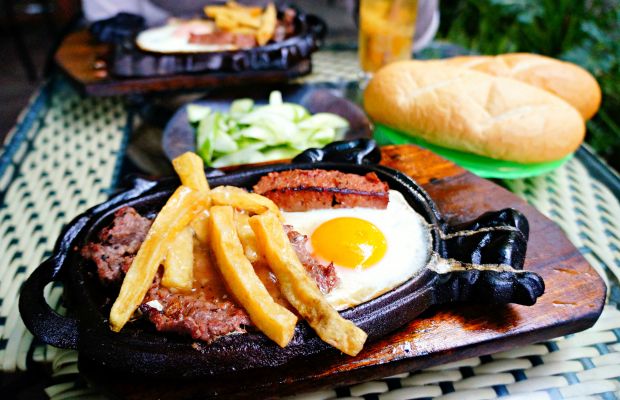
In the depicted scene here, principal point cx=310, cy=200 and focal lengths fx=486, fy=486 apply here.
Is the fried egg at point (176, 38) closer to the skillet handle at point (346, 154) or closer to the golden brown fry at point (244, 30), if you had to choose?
the golden brown fry at point (244, 30)

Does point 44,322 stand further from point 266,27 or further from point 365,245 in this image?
point 266,27

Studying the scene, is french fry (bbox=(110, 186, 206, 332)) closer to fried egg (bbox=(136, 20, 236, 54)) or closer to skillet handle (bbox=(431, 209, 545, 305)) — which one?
skillet handle (bbox=(431, 209, 545, 305))

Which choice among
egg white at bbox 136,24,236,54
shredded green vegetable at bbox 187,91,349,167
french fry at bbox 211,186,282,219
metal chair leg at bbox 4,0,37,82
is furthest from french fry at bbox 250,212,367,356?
metal chair leg at bbox 4,0,37,82

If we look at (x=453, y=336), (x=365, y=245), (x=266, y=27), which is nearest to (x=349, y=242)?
(x=365, y=245)

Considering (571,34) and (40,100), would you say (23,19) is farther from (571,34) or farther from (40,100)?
(571,34)

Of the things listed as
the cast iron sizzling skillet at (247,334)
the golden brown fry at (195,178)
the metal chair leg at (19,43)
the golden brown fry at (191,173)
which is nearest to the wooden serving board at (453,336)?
the cast iron sizzling skillet at (247,334)

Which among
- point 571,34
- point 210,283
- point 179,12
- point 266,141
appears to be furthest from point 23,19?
point 210,283
